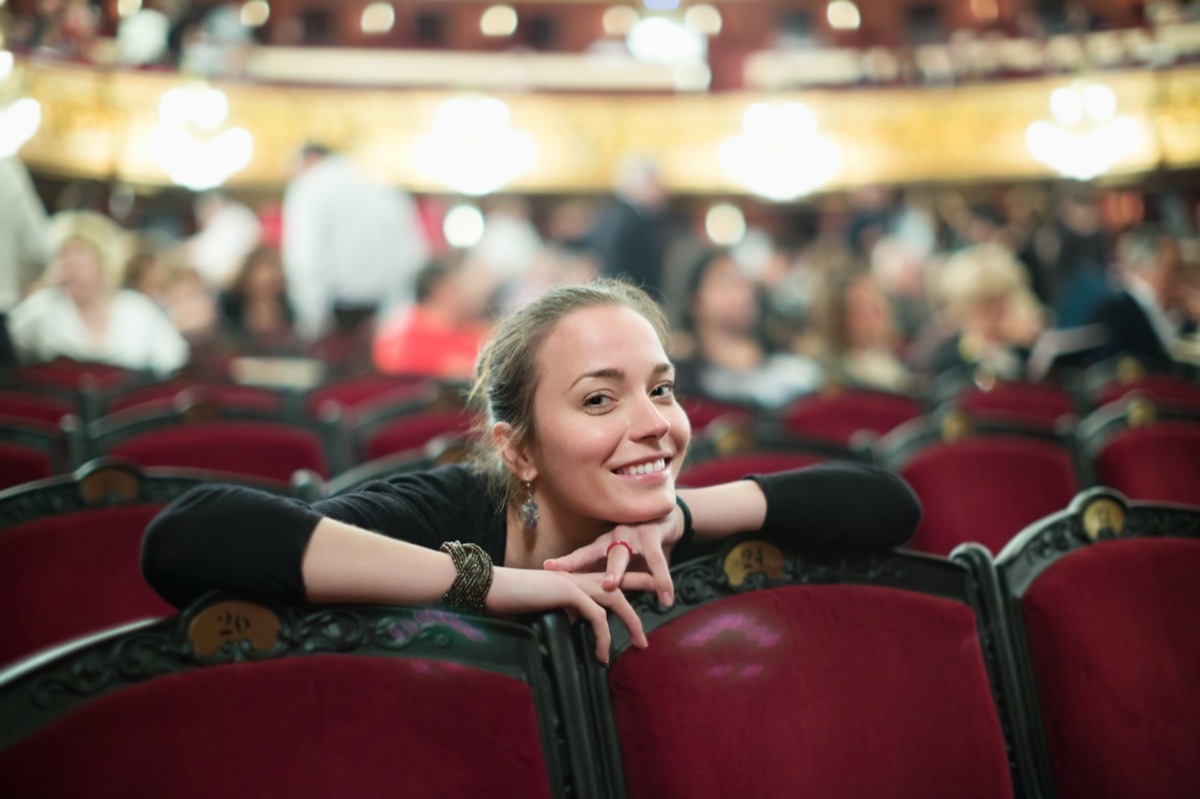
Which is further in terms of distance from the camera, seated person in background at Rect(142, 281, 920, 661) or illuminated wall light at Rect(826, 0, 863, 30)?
illuminated wall light at Rect(826, 0, 863, 30)

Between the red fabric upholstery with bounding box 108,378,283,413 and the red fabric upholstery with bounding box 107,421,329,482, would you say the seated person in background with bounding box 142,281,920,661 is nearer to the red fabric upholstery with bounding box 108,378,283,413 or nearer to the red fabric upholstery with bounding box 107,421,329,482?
the red fabric upholstery with bounding box 107,421,329,482

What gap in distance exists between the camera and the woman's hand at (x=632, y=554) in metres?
1.06

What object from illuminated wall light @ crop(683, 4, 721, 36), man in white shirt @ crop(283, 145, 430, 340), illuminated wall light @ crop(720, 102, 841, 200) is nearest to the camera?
man in white shirt @ crop(283, 145, 430, 340)

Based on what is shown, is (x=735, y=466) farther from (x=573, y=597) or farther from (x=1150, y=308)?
(x=1150, y=308)

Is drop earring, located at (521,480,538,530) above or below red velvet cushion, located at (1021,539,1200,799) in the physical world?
above

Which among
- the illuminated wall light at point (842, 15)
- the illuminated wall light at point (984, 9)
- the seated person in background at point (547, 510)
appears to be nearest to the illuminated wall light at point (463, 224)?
the illuminated wall light at point (842, 15)

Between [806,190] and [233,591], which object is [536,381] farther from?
[806,190]

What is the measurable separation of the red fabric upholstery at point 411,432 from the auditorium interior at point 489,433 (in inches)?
0.5

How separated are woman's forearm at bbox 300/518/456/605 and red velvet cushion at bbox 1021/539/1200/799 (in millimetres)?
676

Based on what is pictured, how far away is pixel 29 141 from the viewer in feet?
29.8

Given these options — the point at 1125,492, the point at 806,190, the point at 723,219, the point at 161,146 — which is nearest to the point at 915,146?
the point at 806,190

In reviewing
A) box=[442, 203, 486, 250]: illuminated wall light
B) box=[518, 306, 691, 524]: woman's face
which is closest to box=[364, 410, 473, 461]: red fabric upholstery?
box=[518, 306, 691, 524]: woman's face

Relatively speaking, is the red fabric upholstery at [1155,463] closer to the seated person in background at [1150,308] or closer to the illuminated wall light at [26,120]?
the seated person in background at [1150,308]

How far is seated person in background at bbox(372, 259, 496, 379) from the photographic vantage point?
385 centimetres
